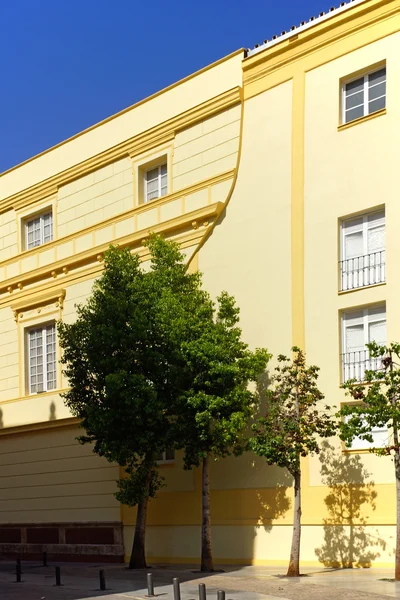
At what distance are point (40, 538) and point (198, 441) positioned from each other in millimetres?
10614

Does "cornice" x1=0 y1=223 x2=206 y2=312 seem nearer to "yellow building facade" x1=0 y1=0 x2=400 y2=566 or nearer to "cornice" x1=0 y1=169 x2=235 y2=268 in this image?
"yellow building facade" x1=0 y1=0 x2=400 y2=566

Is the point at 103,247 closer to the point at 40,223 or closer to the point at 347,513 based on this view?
the point at 40,223

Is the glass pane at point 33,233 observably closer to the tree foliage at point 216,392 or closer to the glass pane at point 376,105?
the tree foliage at point 216,392

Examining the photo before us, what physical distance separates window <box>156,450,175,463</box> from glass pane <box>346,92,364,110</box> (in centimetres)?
1096

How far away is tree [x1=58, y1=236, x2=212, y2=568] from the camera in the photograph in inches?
993

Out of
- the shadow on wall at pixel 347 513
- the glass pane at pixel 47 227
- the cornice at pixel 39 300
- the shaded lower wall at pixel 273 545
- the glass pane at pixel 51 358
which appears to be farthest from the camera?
the glass pane at pixel 47 227

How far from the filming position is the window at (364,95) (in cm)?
2542

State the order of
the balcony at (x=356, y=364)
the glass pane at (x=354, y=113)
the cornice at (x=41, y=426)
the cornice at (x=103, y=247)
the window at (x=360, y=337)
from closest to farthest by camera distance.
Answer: the balcony at (x=356, y=364), the window at (x=360, y=337), the glass pane at (x=354, y=113), the cornice at (x=103, y=247), the cornice at (x=41, y=426)

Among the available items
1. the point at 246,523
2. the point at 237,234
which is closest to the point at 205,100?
the point at 237,234

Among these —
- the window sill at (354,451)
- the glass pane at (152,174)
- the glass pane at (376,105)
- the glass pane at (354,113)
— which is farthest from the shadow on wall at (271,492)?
the glass pane at (152,174)

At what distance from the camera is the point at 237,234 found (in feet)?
92.1

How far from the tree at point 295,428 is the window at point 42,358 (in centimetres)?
1205

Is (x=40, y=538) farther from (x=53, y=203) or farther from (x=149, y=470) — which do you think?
(x=53, y=203)

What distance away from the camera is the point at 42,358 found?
3481cm
